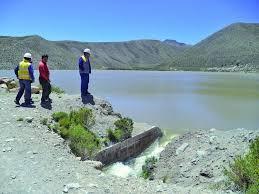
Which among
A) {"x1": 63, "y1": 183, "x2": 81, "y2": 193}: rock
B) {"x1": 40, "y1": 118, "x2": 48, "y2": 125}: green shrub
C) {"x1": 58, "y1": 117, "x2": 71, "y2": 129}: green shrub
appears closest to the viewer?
{"x1": 63, "y1": 183, "x2": 81, "y2": 193}: rock

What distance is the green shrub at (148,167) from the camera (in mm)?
12894

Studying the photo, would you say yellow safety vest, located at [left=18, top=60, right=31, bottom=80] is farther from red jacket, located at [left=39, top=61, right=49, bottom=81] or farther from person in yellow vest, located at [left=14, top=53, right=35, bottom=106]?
red jacket, located at [left=39, top=61, right=49, bottom=81]

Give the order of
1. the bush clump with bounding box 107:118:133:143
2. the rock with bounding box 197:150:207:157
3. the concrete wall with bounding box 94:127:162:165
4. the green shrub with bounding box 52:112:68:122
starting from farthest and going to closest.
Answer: the bush clump with bounding box 107:118:133:143 → the green shrub with bounding box 52:112:68:122 → the concrete wall with bounding box 94:127:162:165 → the rock with bounding box 197:150:207:157

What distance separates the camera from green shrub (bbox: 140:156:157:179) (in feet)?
42.3

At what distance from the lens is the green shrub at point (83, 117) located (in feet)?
46.6

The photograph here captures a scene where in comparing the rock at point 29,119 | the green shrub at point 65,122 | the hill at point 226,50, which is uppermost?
the hill at point 226,50

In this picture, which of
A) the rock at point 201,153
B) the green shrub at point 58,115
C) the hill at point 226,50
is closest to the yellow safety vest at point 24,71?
the green shrub at point 58,115

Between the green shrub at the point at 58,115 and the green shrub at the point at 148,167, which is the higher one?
the green shrub at the point at 58,115

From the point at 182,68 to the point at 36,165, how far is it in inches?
5970

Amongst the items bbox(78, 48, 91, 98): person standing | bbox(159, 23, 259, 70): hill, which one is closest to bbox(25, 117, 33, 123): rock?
bbox(78, 48, 91, 98): person standing

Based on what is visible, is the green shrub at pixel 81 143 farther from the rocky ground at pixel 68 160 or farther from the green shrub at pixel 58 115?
the green shrub at pixel 58 115

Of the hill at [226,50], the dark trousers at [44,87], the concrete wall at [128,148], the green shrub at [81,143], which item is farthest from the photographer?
the hill at [226,50]

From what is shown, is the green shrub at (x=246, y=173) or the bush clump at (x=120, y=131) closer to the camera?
the green shrub at (x=246, y=173)

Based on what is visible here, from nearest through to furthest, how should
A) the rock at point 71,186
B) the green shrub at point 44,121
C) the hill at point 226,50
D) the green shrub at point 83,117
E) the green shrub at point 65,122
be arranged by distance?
the rock at point 71,186, the green shrub at point 44,121, the green shrub at point 65,122, the green shrub at point 83,117, the hill at point 226,50
